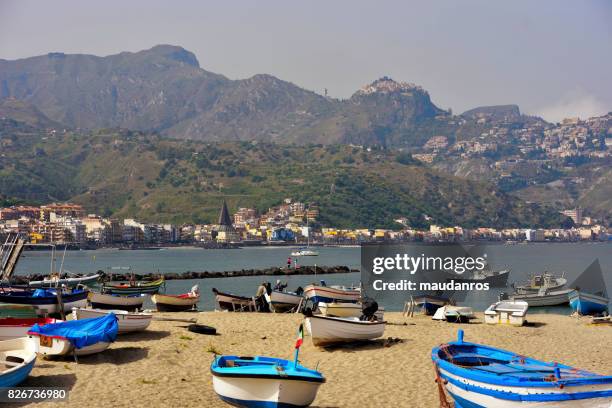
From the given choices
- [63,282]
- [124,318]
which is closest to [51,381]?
[124,318]

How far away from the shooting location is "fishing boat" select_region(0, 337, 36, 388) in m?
18.5

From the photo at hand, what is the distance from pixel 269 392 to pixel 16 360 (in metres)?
6.57

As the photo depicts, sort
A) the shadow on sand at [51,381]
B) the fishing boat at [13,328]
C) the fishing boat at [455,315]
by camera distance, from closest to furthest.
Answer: the shadow on sand at [51,381], the fishing boat at [13,328], the fishing boat at [455,315]

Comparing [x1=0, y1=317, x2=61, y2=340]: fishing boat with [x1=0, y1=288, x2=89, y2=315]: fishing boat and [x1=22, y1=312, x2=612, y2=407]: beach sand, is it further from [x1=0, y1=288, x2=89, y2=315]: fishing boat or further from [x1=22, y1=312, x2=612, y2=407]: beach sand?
[x1=0, y1=288, x2=89, y2=315]: fishing boat

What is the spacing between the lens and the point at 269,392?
17531 millimetres

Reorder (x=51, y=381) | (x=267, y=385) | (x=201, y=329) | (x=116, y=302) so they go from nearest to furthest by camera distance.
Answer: (x=267, y=385) → (x=51, y=381) → (x=201, y=329) → (x=116, y=302)

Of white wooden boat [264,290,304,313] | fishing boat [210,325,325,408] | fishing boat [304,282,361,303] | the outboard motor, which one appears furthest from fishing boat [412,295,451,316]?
fishing boat [210,325,325,408]

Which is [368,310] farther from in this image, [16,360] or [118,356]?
[16,360]

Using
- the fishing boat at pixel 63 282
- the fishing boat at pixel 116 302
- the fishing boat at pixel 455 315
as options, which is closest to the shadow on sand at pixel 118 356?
the fishing boat at pixel 116 302

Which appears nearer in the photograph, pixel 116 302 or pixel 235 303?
pixel 116 302

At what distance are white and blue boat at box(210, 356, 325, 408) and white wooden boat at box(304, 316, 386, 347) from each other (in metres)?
7.30

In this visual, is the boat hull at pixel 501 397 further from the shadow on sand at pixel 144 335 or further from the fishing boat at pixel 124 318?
the fishing boat at pixel 124 318

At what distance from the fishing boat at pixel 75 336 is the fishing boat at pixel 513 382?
31.3 feet

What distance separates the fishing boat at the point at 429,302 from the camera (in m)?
40.9
